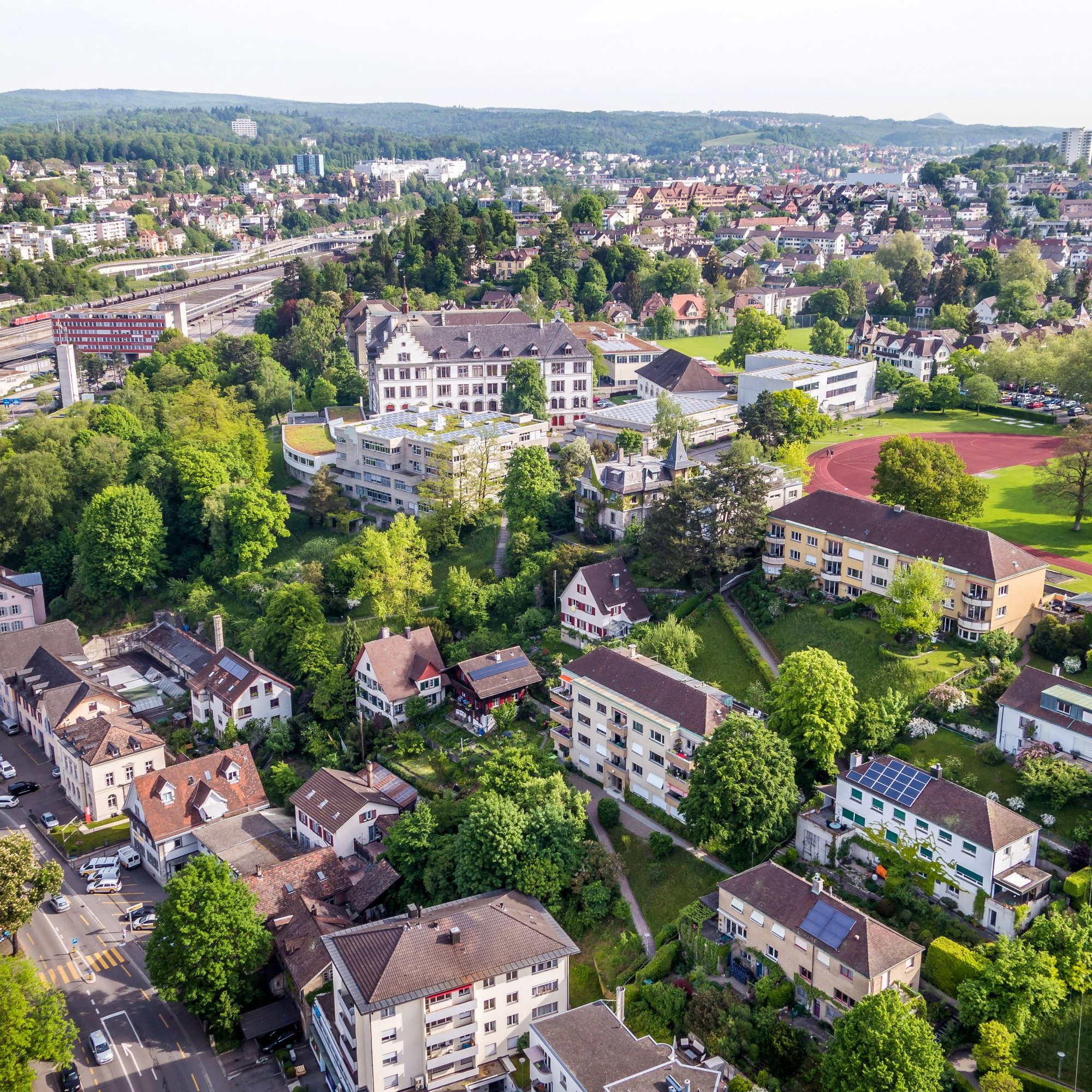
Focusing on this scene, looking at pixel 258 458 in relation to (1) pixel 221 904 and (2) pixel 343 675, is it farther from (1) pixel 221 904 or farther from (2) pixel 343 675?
(1) pixel 221 904

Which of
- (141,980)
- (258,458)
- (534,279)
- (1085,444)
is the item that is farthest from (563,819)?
(534,279)

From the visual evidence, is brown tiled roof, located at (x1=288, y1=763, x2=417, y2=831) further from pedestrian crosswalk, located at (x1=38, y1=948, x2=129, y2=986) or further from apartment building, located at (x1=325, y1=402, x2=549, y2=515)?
apartment building, located at (x1=325, y1=402, x2=549, y2=515)

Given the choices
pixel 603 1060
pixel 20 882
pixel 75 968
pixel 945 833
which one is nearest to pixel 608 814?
pixel 603 1060

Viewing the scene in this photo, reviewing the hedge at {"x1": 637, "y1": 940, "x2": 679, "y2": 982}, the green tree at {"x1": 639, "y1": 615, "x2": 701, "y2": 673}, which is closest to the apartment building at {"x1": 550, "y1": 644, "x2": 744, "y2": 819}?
the green tree at {"x1": 639, "y1": 615, "x2": 701, "y2": 673}

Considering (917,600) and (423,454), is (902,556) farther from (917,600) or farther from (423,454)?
(423,454)

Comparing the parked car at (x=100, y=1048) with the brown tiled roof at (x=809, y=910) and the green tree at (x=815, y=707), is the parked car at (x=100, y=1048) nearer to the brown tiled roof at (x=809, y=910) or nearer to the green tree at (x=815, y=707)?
the brown tiled roof at (x=809, y=910)
